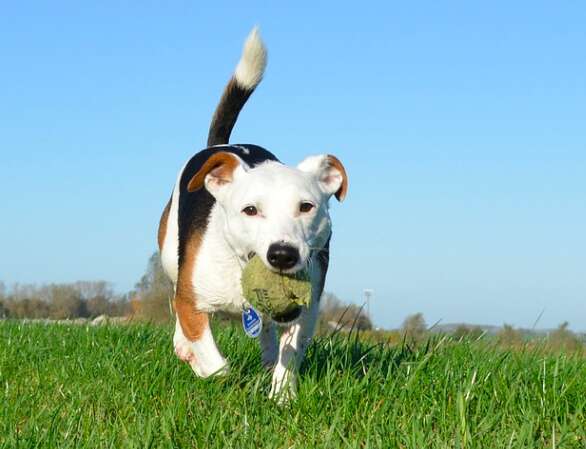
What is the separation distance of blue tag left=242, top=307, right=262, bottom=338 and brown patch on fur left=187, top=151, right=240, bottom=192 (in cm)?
83

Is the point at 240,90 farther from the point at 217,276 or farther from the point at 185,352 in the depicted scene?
the point at 185,352

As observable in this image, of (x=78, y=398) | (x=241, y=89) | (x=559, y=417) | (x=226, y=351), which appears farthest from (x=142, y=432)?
(x=241, y=89)

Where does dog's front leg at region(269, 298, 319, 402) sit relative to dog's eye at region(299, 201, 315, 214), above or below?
below

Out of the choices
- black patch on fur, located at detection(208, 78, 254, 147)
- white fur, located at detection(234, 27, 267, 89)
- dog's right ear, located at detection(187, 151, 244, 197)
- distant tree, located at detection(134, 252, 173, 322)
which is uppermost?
white fur, located at detection(234, 27, 267, 89)

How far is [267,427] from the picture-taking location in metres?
4.47

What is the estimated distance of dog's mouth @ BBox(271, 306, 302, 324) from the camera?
5.23 meters

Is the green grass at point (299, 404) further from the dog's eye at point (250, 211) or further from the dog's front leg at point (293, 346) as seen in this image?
the dog's eye at point (250, 211)

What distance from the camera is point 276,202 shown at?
4922 mm

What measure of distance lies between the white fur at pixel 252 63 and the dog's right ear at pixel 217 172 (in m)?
2.15

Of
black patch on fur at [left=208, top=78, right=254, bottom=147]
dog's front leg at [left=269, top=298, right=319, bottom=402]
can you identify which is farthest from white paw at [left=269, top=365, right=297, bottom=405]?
black patch on fur at [left=208, top=78, right=254, bottom=147]

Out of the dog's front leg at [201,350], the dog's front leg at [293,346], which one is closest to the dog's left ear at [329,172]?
the dog's front leg at [293,346]

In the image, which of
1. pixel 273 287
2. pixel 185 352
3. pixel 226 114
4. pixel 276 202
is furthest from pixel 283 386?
pixel 226 114

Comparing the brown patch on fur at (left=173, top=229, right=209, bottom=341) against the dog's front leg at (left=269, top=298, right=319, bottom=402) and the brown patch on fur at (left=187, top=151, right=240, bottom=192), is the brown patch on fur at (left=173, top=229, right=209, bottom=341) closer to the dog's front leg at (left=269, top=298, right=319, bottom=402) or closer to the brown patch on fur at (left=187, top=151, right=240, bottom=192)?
the brown patch on fur at (left=187, top=151, right=240, bottom=192)

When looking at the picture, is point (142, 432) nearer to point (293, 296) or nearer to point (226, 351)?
point (293, 296)
